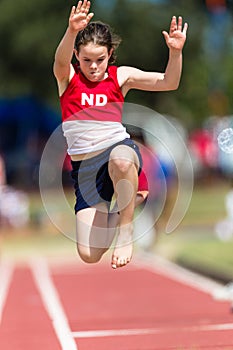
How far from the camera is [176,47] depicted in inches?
308

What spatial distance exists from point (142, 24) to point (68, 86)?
37440mm

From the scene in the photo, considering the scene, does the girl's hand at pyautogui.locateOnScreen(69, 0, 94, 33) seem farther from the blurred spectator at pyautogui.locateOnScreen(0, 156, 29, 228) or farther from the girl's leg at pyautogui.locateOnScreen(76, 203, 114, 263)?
the blurred spectator at pyautogui.locateOnScreen(0, 156, 29, 228)

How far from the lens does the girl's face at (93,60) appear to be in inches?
306

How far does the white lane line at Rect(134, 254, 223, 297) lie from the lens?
588 inches

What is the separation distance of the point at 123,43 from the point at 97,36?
35.9m

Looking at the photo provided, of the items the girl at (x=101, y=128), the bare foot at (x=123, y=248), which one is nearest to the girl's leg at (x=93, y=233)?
the girl at (x=101, y=128)

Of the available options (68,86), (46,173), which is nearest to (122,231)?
(68,86)

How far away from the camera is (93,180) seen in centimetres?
812

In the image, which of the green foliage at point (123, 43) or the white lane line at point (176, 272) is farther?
the green foliage at point (123, 43)

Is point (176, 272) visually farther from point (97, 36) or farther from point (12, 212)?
point (12, 212)

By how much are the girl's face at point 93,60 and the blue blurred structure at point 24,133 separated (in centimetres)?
3020

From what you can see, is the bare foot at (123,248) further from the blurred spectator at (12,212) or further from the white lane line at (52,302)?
the blurred spectator at (12,212)

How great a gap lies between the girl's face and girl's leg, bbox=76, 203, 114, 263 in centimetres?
109

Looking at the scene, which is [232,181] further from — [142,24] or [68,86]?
[142,24]
